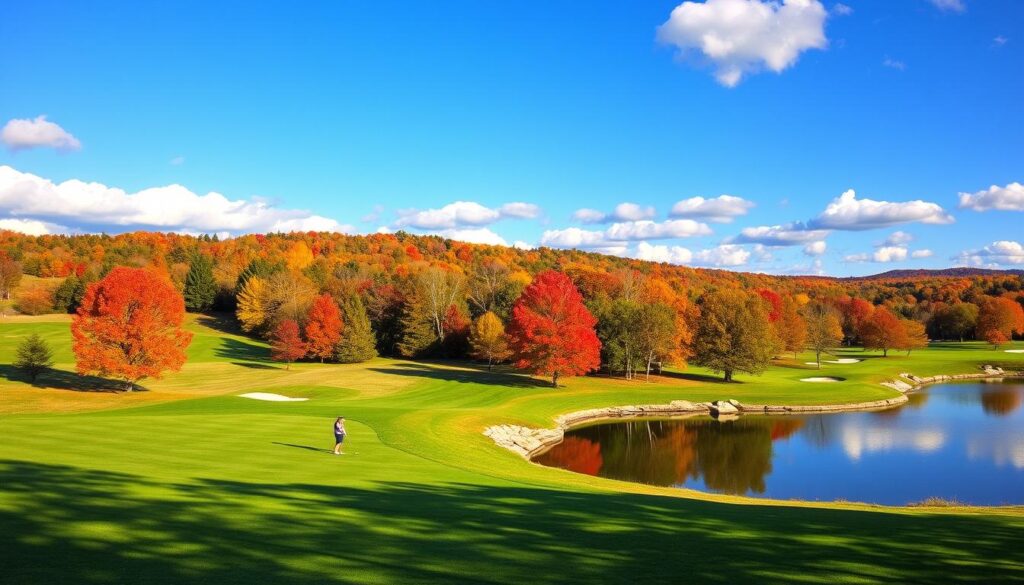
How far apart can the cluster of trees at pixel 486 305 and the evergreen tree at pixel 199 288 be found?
0.71ft

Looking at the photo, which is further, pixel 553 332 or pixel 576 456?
pixel 553 332

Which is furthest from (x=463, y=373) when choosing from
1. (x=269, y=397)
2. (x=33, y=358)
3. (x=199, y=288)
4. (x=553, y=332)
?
(x=199, y=288)

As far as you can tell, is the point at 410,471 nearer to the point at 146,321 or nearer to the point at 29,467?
the point at 29,467

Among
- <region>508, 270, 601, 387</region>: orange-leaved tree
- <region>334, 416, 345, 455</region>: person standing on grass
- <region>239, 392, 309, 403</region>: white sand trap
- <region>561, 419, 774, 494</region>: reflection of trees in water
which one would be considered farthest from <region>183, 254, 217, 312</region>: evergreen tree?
<region>334, 416, 345, 455</region>: person standing on grass

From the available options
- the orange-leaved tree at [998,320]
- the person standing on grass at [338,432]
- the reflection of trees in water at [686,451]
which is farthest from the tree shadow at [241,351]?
the orange-leaved tree at [998,320]

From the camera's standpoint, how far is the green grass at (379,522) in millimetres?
9086

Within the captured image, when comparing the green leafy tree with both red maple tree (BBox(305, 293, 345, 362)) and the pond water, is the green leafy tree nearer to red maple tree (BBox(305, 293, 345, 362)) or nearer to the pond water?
the pond water

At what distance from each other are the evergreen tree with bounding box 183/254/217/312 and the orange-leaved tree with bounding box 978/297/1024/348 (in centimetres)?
12632

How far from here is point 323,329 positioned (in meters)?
68.0

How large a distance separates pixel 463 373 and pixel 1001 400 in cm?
5024

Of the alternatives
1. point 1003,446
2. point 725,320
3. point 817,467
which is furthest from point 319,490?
point 725,320

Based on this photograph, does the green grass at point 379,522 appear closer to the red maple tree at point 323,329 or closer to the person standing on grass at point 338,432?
the person standing on grass at point 338,432

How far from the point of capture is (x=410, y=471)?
19.6 meters

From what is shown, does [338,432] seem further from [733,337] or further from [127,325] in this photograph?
[733,337]
